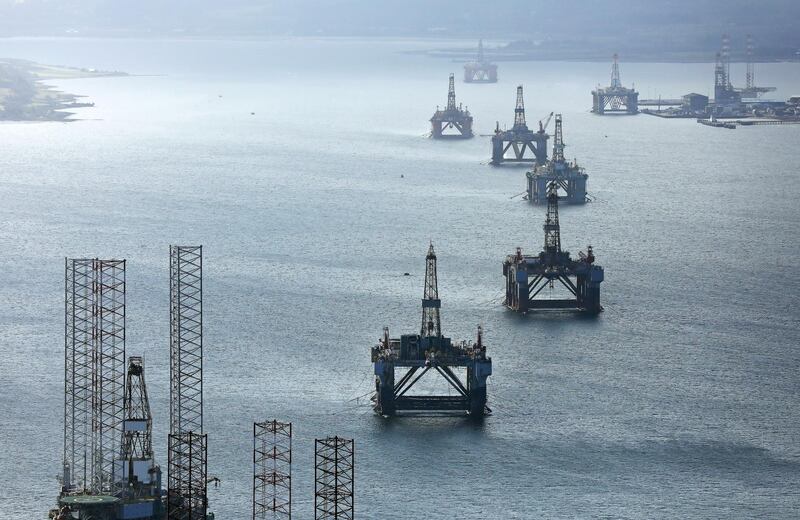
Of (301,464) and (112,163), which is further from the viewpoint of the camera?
(112,163)

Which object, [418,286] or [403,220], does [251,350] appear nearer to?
[418,286]

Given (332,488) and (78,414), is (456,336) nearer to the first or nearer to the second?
(78,414)

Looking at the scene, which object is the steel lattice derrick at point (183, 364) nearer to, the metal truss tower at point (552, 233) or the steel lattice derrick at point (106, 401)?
the steel lattice derrick at point (106, 401)

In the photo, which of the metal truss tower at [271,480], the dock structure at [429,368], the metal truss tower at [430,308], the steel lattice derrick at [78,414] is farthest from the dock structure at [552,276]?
the steel lattice derrick at [78,414]

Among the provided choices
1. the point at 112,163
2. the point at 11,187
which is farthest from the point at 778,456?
the point at 112,163

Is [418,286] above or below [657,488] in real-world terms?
above

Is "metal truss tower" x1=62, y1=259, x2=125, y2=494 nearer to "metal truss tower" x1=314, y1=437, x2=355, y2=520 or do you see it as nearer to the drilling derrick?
the drilling derrick
